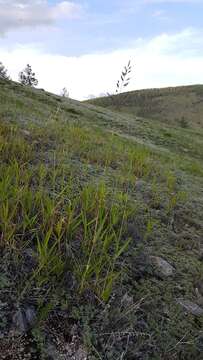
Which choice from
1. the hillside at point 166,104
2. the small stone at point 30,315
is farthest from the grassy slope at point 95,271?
the hillside at point 166,104

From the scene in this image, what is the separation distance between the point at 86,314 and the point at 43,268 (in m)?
0.41

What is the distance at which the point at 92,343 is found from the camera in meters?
1.87

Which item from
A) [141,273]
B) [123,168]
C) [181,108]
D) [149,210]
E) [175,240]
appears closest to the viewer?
[141,273]

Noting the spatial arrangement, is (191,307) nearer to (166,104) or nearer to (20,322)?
(20,322)

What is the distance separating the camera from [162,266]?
2.80 meters

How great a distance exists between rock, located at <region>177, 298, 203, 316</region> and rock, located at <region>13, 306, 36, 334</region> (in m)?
1.14

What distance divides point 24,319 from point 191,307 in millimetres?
1287

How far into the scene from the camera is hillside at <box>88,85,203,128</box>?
75.4 meters

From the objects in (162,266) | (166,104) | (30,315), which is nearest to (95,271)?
(30,315)

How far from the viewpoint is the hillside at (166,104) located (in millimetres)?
75438

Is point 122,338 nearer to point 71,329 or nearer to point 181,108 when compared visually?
point 71,329

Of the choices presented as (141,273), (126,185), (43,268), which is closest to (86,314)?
(43,268)

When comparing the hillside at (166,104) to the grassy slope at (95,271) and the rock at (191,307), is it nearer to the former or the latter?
the grassy slope at (95,271)

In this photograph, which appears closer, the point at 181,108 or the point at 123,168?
the point at 123,168
